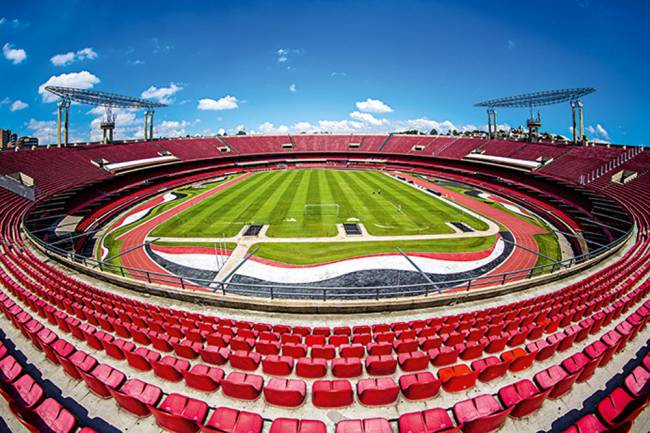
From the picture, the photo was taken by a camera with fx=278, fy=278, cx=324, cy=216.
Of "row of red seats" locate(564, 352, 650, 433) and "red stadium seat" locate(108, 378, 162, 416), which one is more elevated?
"row of red seats" locate(564, 352, 650, 433)

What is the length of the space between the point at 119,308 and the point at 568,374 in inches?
572

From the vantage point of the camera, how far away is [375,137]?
3344 inches

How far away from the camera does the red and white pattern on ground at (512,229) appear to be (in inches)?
832

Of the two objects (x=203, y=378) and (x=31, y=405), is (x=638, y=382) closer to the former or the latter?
(x=203, y=378)

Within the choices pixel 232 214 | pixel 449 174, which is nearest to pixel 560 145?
pixel 449 174

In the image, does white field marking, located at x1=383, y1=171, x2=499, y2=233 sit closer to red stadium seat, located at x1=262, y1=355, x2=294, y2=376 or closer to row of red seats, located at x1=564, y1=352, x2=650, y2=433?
row of red seats, located at x1=564, y1=352, x2=650, y2=433

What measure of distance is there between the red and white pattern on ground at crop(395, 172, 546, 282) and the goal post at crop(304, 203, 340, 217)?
1715 cm

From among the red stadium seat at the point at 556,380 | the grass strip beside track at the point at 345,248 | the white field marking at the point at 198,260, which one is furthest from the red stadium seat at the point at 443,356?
the white field marking at the point at 198,260

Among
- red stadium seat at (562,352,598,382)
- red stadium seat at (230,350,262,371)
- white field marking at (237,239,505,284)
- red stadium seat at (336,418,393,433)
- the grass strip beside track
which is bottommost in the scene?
white field marking at (237,239,505,284)

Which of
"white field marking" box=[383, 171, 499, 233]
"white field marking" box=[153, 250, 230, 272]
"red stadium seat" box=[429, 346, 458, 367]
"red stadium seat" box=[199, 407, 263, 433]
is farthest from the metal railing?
"white field marking" box=[383, 171, 499, 233]

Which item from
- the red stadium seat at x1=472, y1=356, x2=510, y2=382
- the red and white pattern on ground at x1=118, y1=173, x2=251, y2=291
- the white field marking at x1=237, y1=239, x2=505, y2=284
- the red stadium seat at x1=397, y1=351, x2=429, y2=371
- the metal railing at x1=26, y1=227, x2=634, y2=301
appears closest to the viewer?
the red stadium seat at x1=472, y1=356, x2=510, y2=382

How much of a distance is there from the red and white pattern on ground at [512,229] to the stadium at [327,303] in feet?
0.80

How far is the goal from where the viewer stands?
32406mm

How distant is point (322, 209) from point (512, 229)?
20.4 metres
